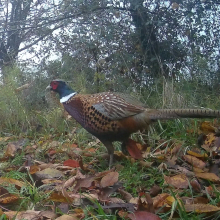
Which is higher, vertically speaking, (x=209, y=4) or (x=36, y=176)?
(x=209, y=4)

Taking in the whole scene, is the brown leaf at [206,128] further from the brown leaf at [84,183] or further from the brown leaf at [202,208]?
the brown leaf at [202,208]

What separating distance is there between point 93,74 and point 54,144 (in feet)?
8.09

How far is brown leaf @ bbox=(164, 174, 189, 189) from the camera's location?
247cm

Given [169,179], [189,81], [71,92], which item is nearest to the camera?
[169,179]

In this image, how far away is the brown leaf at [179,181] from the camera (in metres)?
2.47

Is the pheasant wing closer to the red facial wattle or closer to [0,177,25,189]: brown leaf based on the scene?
the red facial wattle

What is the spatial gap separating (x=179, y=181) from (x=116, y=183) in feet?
1.52

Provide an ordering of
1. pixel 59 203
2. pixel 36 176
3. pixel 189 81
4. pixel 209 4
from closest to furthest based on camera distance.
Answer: pixel 59 203 → pixel 36 176 → pixel 189 81 → pixel 209 4

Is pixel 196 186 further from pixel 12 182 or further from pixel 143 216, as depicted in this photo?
pixel 12 182

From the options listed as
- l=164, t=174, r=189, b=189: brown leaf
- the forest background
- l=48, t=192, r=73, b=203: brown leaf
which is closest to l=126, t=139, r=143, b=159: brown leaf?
l=164, t=174, r=189, b=189: brown leaf

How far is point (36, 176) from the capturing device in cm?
277

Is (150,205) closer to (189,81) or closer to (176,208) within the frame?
(176,208)

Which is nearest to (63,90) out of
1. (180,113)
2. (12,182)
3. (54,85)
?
(54,85)

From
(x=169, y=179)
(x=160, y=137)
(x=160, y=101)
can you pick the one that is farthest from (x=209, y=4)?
(x=169, y=179)
